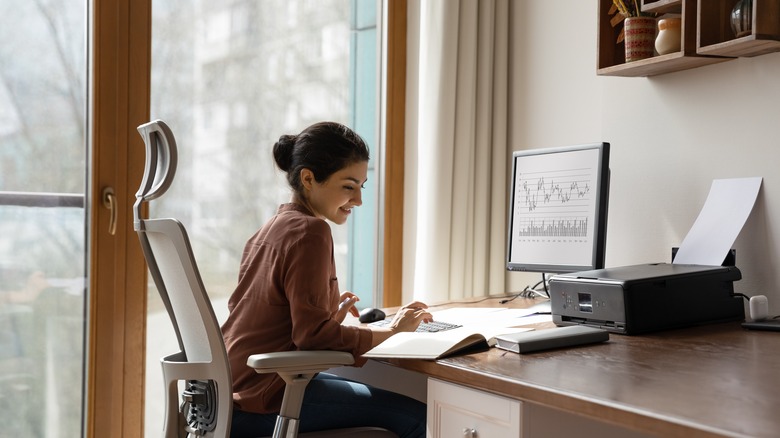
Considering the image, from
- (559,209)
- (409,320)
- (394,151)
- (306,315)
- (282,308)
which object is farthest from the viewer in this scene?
(394,151)

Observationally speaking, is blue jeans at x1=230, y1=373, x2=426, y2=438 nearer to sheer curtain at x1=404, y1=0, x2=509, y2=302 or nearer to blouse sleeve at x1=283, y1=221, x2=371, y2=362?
blouse sleeve at x1=283, y1=221, x2=371, y2=362

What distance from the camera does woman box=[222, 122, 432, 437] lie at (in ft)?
5.46

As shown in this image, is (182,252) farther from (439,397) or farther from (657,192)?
(657,192)

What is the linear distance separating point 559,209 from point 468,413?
0.99 meters

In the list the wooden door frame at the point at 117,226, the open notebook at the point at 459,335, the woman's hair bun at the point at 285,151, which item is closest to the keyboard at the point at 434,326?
the open notebook at the point at 459,335

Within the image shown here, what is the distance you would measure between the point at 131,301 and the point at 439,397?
1.28 metres

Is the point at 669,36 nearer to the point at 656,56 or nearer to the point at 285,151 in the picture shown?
the point at 656,56

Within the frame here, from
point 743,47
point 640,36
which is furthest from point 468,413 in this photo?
point 640,36

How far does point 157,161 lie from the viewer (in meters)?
1.65

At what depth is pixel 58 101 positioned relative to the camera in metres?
2.36

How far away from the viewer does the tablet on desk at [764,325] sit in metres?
1.74

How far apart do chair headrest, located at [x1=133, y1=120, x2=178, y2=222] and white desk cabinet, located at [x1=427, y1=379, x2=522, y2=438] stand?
66cm

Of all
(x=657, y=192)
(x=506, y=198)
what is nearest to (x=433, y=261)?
(x=506, y=198)

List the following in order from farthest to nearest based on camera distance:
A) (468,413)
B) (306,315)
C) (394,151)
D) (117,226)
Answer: (394,151)
(117,226)
(306,315)
(468,413)
